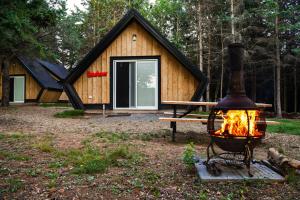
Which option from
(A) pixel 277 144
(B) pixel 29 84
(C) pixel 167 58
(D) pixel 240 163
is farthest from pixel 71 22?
(D) pixel 240 163

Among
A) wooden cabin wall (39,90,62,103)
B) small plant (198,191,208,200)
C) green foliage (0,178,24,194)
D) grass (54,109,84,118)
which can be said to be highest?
wooden cabin wall (39,90,62,103)

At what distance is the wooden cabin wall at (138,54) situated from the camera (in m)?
13.1

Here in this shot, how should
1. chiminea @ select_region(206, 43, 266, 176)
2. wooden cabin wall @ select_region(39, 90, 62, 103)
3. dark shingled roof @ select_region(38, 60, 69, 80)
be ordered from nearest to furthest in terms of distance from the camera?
1. chiminea @ select_region(206, 43, 266, 176)
2. wooden cabin wall @ select_region(39, 90, 62, 103)
3. dark shingled roof @ select_region(38, 60, 69, 80)

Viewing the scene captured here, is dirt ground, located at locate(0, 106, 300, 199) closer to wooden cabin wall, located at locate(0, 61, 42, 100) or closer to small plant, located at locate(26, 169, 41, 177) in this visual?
small plant, located at locate(26, 169, 41, 177)

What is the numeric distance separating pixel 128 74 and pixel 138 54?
3.32 feet

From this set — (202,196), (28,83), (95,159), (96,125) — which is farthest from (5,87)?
(202,196)

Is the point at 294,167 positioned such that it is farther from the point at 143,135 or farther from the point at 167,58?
the point at 167,58

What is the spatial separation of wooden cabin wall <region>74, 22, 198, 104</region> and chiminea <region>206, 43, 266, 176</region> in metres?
8.29

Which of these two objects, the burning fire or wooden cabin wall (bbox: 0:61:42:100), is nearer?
the burning fire

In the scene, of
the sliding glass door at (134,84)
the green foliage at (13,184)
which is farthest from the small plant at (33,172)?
the sliding glass door at (134,84)

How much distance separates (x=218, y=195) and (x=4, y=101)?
1947 cm

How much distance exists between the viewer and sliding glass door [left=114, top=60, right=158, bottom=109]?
13570mm

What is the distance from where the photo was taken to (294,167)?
4289mm

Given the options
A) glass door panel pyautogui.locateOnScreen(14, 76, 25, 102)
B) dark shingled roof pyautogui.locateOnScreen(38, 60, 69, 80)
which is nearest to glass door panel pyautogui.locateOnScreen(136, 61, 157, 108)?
glass door panel pyautogui.locateOnScreen(14, 76, 25, 102)
